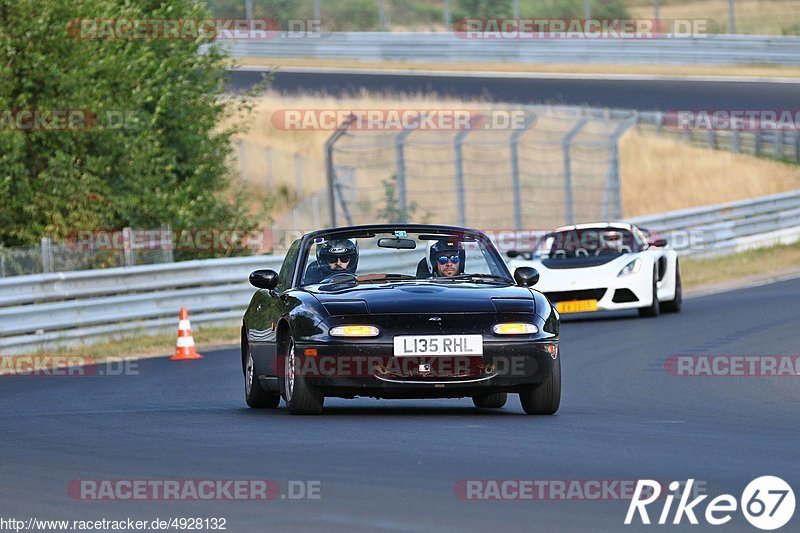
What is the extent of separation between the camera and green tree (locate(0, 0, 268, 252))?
22.0 metres

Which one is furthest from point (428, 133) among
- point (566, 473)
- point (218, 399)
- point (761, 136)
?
point (566, 473)

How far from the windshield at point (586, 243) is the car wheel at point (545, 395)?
1034cm

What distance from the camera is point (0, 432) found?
959 cm

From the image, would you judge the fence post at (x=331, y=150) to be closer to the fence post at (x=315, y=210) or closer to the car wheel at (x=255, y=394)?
the fence post at (x=315, y=210)

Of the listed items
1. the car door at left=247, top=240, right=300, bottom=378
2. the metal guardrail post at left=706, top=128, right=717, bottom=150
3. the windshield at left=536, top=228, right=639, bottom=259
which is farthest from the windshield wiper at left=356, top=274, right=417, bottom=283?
the metal guardrail post at left=706, top=128, right=717, bottom=150

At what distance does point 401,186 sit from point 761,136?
1386 cm

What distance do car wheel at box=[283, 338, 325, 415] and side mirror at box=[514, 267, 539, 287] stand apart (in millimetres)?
1689

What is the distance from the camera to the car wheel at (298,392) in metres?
9.88

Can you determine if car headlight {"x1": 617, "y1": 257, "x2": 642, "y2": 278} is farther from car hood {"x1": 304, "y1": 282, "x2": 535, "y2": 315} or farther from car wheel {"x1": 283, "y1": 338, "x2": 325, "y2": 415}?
car wheel {"x1": 283, "y1": 338, "x2": 325, "y2": 415}

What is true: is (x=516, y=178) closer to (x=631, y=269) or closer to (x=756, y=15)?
(x=631, y=269)

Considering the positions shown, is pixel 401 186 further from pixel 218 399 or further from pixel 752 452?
pixel 752 452

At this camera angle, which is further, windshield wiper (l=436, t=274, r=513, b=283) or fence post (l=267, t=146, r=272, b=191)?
→ fence post (l=267, t=146, r=272, b=191)

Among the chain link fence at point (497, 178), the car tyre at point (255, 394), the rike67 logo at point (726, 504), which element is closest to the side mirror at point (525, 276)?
the car tyre at point (255, 394)

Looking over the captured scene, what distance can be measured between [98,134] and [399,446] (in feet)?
50.7
